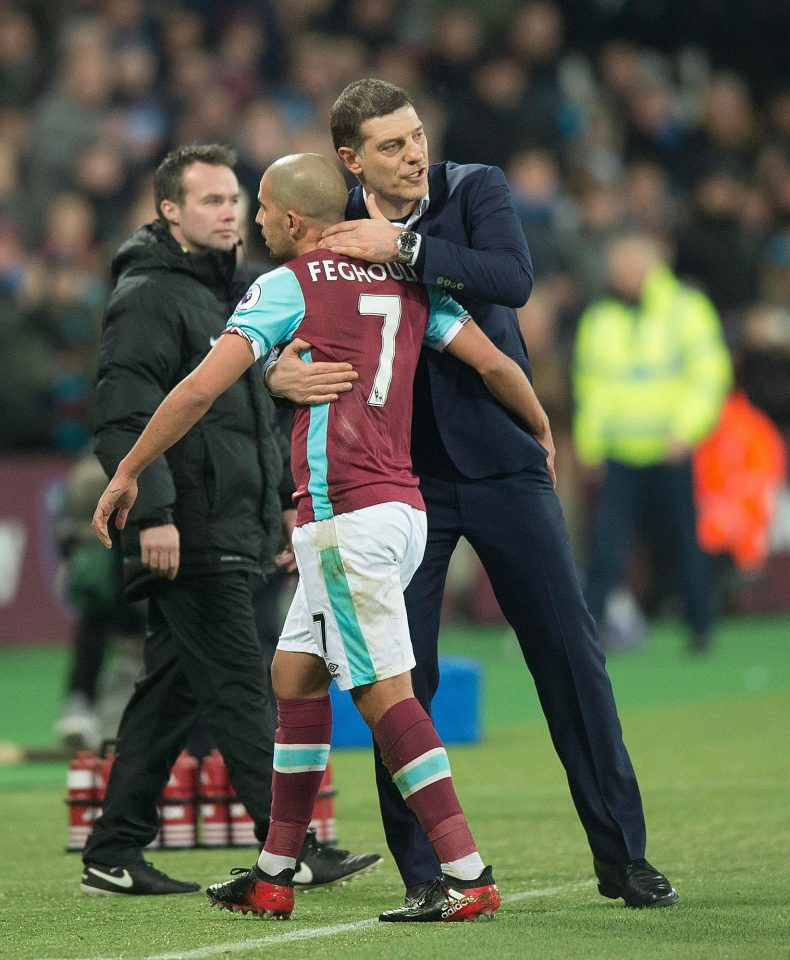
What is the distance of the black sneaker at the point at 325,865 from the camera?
19.4ft

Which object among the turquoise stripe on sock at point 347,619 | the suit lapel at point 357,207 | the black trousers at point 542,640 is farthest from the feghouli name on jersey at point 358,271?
the turquoise stripe on sock at point 347,619

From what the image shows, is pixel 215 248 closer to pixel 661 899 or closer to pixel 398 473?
pixel 398 473

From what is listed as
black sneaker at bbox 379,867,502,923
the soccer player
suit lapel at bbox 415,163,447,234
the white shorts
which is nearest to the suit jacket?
suit lapel at bbox 415,163,447,234

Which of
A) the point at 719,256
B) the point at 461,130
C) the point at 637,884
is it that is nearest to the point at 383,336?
the point at 637,884

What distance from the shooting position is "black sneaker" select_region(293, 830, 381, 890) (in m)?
5.91

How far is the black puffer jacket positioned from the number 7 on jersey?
0.97 metres

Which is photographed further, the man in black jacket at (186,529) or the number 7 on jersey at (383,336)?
the man in black jacket at (186,529)

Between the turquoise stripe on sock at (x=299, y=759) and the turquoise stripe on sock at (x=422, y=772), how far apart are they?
32 cm

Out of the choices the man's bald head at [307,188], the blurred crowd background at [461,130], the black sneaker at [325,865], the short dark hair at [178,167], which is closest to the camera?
the man's bald head at [307,188]

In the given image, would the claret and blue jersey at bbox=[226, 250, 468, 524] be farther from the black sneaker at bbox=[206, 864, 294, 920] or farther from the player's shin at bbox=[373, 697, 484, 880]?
the black sneaker at bbox=[206, 864, 294, 920]

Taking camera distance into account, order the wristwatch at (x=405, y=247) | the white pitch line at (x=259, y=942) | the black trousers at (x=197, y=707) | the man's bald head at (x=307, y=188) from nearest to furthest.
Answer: the white pitch line at (x=259, y=942) < the wristwatch at (x=405, y=247) < the man's bald head at (x=307, y=188) < the black trousers at (x=197, y=707)

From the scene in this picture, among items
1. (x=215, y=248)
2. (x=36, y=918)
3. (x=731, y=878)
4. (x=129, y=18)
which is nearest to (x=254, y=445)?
(x=215, y=248)

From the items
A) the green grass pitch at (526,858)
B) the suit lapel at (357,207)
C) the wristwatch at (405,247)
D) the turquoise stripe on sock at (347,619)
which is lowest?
the green grass pitch at (526,858)

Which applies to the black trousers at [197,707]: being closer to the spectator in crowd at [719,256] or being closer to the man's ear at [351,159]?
the man's ear at [351,159]
